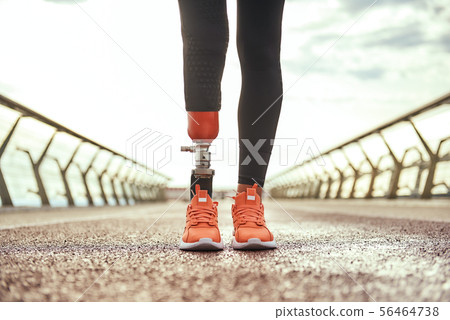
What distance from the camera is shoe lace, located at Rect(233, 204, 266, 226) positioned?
1234 mm

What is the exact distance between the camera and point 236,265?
0.88 metres

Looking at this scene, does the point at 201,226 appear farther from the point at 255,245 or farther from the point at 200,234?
the point at 255,245

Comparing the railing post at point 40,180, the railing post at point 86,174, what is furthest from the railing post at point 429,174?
the railing post at point 86,174

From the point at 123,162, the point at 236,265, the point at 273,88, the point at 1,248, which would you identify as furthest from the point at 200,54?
the point at 123,162

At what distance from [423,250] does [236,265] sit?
0.52 metres

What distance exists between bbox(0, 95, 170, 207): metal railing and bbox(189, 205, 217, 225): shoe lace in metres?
3.11

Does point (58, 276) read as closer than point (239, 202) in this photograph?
Yes

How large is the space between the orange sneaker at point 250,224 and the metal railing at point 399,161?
11.3 ft

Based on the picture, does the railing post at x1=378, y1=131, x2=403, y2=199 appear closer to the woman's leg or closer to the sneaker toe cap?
the woman's leg

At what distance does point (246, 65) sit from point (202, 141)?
0.30 metres

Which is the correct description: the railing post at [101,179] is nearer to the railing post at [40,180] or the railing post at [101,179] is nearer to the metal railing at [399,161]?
the railing post at [40,180]

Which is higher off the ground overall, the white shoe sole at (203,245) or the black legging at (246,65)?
the black legging at (246,65)

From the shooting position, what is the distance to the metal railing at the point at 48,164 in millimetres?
3916
